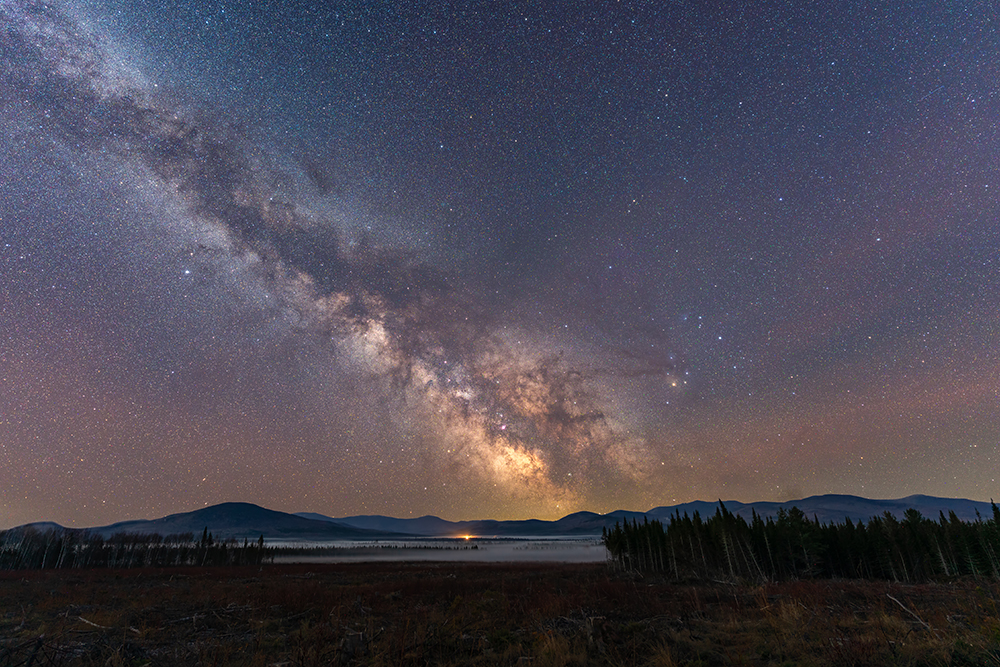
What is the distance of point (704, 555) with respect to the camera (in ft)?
228

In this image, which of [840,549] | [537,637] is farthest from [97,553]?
[840,549]

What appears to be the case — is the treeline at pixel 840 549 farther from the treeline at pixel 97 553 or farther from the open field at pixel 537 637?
the treeline at pixel 97 553

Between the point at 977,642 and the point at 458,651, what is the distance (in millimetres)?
14107

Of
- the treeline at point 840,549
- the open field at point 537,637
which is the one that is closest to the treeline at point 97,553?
the open field at point 537,637

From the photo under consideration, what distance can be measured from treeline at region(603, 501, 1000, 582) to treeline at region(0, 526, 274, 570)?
372 ft

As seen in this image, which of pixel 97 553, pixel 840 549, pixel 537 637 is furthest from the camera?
pixel 97 553

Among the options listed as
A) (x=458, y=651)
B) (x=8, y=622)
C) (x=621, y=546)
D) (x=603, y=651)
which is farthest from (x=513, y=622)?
(x=621, y=546)

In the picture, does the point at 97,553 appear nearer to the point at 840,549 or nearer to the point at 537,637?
the point at 537,637

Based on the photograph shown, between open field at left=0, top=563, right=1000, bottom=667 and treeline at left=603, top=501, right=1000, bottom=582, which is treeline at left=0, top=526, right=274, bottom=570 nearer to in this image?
open field at left=0, top=563, right=1000, bottom=667

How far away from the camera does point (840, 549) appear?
2564 inches

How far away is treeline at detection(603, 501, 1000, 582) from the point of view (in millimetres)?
59250

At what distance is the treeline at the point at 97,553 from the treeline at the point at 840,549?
11333 cm

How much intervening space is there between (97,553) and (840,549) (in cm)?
16966

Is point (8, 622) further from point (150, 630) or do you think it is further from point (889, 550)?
point (889, 550)
